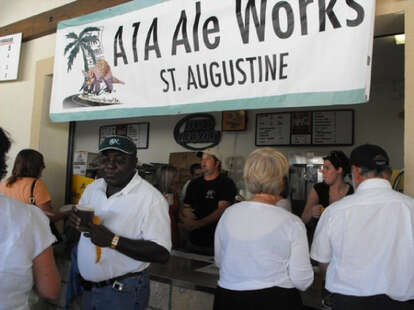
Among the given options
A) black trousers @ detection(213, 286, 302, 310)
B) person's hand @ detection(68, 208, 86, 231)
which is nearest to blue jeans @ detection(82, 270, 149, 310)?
person's hand @ detection(68, 208, 86, 231)

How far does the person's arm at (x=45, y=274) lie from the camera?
1.44m

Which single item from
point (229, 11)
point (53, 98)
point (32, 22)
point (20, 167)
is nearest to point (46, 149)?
point (53, 98)

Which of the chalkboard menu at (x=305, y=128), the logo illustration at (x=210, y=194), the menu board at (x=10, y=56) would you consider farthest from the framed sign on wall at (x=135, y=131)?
the logo illustration at (x=210, y=194)

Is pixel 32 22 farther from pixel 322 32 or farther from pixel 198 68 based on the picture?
pixel 322 32

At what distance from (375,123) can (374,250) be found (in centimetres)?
329

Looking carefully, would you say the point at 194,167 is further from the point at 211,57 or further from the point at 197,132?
the point at 211,57

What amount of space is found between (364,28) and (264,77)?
59cm

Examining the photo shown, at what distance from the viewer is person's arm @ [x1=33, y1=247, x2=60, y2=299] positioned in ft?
4.73

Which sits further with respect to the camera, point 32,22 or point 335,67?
point 32,22

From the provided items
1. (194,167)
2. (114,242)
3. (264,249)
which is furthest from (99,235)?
(194,167)

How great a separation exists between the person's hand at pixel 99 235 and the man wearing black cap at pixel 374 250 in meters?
1.01

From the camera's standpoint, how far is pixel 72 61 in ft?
11.3

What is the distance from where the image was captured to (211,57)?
261 centimetres

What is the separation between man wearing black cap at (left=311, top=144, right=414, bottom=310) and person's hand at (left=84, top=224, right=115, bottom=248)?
3.30 ft
